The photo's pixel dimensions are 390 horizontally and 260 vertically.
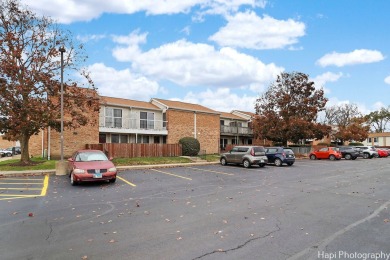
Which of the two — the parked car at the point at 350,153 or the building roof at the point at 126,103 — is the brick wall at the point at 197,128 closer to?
the building roof at the point at 126,103

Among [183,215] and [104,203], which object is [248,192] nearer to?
[183,215]

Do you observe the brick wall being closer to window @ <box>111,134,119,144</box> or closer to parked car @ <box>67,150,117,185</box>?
window @ <box>111,134,119,144</box>

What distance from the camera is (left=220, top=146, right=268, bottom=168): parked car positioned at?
20.4 metres

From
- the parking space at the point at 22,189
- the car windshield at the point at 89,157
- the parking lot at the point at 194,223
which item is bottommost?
the parking space at the point at 22,189

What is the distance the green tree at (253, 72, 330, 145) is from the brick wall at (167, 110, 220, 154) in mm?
6181

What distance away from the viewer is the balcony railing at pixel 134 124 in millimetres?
28316

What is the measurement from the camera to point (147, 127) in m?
31.0

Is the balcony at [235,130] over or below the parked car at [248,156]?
over

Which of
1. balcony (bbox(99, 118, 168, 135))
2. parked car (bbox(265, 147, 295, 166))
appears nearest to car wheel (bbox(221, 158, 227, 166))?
parked car (bbox(265, 147, 295, 166))

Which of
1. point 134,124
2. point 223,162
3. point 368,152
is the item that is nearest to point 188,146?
point 134,124

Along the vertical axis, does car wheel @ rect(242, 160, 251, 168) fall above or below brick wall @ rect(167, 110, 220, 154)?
below

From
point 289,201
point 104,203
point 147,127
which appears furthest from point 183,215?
point 147,127

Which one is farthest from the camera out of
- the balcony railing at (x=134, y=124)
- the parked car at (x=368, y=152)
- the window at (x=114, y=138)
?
the parked car at (x=368, y=152)

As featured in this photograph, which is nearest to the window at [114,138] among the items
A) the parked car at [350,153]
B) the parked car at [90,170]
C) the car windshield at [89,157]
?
the car windshield at [89,157]
